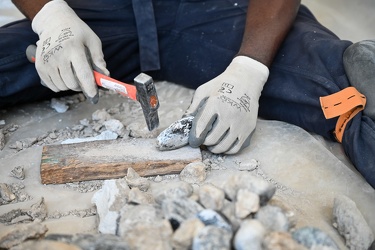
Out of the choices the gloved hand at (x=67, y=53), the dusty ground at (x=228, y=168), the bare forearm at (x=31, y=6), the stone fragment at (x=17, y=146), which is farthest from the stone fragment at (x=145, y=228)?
the bare forearm at (x=31, y=6)

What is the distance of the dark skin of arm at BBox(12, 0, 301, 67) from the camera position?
5.87ft

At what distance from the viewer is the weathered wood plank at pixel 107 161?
60.0 inches

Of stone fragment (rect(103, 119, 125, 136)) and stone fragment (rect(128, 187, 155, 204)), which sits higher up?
stone fragment (rect(128, 187, 155, 204))

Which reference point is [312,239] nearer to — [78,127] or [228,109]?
[228,109]

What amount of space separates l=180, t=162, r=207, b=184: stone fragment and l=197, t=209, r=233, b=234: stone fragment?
1.30 ft

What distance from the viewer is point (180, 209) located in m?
1.13

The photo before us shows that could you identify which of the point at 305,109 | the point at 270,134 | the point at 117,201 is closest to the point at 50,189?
the point at 117,201

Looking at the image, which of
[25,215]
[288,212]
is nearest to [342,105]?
[288,212]

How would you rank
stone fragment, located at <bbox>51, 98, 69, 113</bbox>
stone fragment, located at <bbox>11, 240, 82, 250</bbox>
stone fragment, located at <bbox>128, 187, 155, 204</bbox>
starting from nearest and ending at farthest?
1. stone fragment, located at <bbox>11, 240, 82, 250</bbox>
2. stone fragment, located at <bbox>128, 187, 155, 204</bbox>
3. stone fragment, located at <bbox>51, 98, 69, 113</bbox>

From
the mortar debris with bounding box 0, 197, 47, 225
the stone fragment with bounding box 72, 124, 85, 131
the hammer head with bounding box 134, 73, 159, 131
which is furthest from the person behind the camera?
the stone fragment with bounding box 72, 124, 85, 131

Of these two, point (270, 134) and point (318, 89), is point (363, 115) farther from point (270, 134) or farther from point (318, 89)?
point (270, 134)

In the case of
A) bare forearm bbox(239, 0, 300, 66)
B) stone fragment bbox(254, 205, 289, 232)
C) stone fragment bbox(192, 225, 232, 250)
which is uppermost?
bare forearm bbox(239, 0, 300, 66)

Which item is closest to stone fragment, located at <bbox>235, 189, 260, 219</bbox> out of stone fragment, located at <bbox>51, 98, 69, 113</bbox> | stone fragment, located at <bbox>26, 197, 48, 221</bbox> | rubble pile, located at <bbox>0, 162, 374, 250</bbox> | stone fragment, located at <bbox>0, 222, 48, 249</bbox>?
rubble pile, located at <bbox>0, 162, 374, 250</bbox>

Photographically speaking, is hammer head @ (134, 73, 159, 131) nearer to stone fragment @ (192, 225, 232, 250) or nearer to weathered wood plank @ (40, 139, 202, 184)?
weathered wood plank @ (40, 139, 202, 184)
